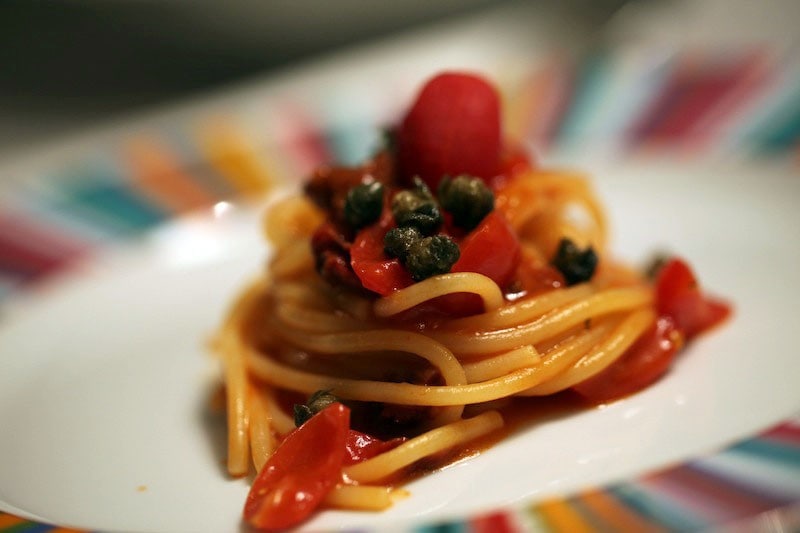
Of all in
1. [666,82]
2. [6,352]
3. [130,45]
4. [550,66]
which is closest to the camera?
[6,352]

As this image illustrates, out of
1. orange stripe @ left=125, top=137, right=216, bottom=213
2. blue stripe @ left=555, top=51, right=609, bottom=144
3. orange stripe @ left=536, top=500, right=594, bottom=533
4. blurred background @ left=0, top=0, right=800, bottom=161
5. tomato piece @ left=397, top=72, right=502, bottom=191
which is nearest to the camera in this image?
orange stripe @ left=536, top=500, right=594, bottom=533

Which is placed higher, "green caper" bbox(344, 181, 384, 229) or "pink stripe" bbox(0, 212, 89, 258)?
"green caper" bbox(344, 181, 384, 229)

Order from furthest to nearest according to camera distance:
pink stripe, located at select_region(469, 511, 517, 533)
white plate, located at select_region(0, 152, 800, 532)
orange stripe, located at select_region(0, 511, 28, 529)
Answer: white plate, located at select_region(0, 152, 800, 532) < orange stripe, located at select_region(0, 511, 28, 529) < pink stripe, located at select_region(469, 511, 517, 533)

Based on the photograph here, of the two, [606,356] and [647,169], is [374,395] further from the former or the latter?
[647,169]

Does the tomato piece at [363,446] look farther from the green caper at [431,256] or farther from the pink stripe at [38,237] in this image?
the pink stripe at [38,237]

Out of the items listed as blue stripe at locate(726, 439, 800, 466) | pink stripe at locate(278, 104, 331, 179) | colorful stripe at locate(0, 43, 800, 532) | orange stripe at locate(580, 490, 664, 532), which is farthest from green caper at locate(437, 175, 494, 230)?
pink stripe at locate(278, 104, 331, 179)

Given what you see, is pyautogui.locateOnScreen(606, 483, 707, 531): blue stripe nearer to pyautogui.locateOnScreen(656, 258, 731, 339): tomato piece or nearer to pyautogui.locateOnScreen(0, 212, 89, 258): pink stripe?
pyautogui.locateOnScreen(656, 258, 731, 339): tomato piece

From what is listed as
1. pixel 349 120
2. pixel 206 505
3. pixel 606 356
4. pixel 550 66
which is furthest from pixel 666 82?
pixel 206 505

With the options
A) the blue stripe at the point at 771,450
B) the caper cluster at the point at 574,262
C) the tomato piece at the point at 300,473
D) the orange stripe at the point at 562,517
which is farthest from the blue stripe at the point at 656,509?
the caper cluster at the point at 574,262
